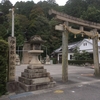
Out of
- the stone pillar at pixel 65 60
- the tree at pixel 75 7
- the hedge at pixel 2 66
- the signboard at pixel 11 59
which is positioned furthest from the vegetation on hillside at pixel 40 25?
the hedge at pixel 2 66

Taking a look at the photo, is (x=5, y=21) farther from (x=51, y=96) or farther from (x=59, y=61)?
(x=51, y=96)

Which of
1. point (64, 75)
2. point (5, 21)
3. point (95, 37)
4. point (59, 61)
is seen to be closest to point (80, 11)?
point (59, 61)

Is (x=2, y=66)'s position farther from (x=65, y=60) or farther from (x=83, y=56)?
(x=83, y=56)

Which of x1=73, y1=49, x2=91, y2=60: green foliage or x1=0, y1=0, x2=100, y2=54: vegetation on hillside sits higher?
x1=0, y1=0, x2=100, y2=54: vegetation on hillside

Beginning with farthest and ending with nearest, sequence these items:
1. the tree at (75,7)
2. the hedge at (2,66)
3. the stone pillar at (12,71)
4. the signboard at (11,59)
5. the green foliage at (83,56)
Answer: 1. the tree at (75,7)
2. the green foliage at (83,56)
3. the signboard at (11,59)
4. the stone pillar at (12,71)
5. the hedge at (2,66)

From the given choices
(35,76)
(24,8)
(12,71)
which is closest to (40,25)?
(24,8)

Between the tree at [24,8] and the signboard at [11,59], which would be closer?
the signboard at [11,59]

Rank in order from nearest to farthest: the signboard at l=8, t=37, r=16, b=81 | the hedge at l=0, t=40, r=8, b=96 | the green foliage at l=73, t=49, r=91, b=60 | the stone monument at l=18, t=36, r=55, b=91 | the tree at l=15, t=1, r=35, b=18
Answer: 1. the hedge at l=0, t=40, r=8, b=96
2. the signboard at l=8, t=37, r=16, b=81
3. the stone monument at l=18, t=36, r=55, b=91
4. the green foliage at l=73, t=49, r=91, b=60
5. the tree at l=15, t=1, r=35, b=18

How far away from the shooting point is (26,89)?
18.0 feet

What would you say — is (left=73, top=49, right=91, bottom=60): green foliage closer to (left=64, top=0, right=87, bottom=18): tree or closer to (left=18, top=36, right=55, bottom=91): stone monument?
(left=18, top=36, right=55, bottom=91): stone monument

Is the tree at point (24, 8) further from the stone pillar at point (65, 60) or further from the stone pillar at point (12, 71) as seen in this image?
the stone pillar at point (12, 71)

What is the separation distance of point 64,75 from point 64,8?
40520mm

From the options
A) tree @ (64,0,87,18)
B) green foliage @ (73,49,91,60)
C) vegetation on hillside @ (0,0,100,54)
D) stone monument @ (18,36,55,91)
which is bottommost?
stone monument @ (18,36,55,91)

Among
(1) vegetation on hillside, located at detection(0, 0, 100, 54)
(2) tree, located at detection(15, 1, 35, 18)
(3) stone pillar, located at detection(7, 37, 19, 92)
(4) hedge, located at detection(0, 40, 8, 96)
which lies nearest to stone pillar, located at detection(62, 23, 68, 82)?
(3) stone pillar, located at detection(7, 37, 19, 92)
